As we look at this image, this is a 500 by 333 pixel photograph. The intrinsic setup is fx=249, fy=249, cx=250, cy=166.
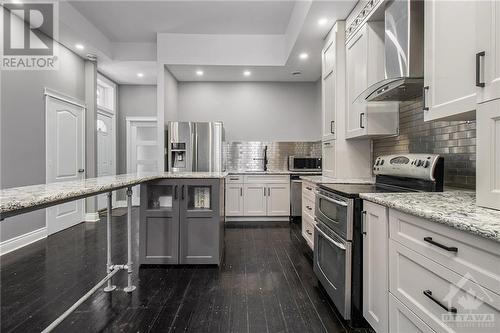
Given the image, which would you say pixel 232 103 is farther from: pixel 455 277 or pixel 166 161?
pixel 455 277

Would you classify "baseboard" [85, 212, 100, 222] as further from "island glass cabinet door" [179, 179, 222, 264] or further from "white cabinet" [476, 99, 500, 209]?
"white cabinet" [476, 99, 500, 209]

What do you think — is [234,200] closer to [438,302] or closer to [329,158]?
[329,158]

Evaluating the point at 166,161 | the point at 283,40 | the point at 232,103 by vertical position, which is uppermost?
the point at 283,40

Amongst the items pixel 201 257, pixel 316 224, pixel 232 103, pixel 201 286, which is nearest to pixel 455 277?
pixel 316 224

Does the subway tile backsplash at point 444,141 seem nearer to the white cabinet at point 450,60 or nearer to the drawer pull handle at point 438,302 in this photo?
the white cabinet at point 450,60

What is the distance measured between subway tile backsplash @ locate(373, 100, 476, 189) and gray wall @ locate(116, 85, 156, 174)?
526 centimetres

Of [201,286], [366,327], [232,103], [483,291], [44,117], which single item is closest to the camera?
[483,291]

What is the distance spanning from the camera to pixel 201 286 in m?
2.27

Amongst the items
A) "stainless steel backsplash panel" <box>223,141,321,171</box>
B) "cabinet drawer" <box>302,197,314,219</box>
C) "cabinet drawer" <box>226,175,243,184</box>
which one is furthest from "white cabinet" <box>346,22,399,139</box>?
"stainless steel backsplash panel" <box>223,141,321,171</box>

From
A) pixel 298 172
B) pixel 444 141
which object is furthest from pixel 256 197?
pixel 444 141

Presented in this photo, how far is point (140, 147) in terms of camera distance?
19.9 ft

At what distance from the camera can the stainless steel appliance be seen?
15.1 feet

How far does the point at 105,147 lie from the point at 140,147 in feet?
2.48

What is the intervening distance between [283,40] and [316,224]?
10.8 feet
